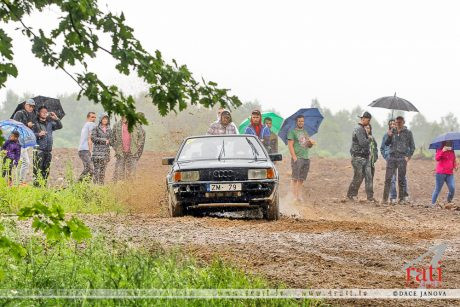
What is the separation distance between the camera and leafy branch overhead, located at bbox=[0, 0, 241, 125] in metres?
4.94

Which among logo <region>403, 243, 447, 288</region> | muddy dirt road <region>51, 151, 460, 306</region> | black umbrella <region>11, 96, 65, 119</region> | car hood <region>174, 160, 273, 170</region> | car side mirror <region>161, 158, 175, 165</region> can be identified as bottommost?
logo <region>403, 243, 447, 288</region>

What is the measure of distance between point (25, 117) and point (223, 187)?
645cm

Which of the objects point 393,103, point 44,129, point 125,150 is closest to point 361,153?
point 393,103

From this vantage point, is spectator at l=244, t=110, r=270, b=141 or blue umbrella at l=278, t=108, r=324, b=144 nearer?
spectator at l=244, t=110, r=270, b=141

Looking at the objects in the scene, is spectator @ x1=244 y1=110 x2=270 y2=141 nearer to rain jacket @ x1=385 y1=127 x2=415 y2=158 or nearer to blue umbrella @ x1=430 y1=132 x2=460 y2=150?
rain jacket @ x1=385 y1=127 x2=415 y2=158

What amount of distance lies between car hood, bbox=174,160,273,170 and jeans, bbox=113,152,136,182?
649 cm

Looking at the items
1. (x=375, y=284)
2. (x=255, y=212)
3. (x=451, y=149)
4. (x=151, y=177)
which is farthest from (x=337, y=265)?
(x=451, y=149)

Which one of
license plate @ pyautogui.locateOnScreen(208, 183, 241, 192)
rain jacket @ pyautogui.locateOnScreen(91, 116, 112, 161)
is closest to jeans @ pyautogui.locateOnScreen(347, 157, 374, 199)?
rain jacket @ pyautogui.locateOnScreen(91, 116, 112, 161)

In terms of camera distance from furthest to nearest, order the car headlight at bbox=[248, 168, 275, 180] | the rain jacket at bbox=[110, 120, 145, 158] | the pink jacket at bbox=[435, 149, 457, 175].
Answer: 1. the pink jacket at bbox=[435, 149, 457, 175]
2. the rain jacket at bbox=[110, 120, 145, 158]
3. the car headlight at bbox=[248, 168, 275, 180]

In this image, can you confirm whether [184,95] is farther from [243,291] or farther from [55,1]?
[243,291]

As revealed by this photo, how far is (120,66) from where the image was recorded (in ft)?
16.5

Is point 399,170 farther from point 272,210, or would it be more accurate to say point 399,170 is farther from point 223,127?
point 272,210

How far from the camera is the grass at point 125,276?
568 centimetres

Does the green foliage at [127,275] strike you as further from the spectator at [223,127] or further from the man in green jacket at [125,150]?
the man in green jacket at [125,150]
